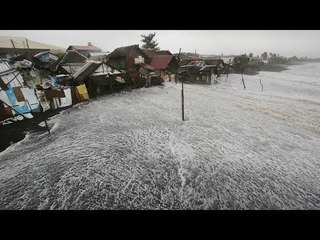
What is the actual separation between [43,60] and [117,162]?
834 inches

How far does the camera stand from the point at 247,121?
1070cm

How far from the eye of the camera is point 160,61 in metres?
24.5

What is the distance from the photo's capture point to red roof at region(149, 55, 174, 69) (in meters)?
23.7

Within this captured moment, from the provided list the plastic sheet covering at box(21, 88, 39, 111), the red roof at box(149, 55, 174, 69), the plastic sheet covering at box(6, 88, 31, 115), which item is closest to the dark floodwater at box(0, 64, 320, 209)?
the plastic sheet covering at box(21, 88, 39, 111)

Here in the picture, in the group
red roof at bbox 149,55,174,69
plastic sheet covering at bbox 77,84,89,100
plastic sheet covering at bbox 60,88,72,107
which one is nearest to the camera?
plastic sheet covering at bbox 60,88,72,107

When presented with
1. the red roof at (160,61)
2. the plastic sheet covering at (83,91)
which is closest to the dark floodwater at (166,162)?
the plastic sheet covering at (83,91)

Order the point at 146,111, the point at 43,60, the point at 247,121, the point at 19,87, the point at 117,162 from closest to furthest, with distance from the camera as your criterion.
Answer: the point at 117,162
the point at 19,87
the point at 247,121
the point at 146,111
the point at 43,60

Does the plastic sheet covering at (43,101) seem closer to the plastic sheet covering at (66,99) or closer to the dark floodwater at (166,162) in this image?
the plastic sheet covering at (66,99)

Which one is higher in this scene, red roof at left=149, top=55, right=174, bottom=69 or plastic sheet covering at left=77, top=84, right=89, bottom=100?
red roof at left=149, top=55, right=174, bottom=69

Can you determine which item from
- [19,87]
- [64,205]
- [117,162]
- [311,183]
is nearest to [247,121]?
[311,183]

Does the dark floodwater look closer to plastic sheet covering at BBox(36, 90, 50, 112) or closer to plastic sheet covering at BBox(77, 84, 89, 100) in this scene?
plastic sheet covering at BBox(36, 90, 50, 112)

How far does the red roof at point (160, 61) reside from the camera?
934 inches

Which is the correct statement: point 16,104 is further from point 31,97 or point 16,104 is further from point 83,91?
point 83,91
